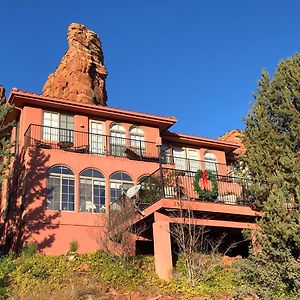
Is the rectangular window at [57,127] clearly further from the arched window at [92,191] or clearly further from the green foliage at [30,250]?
the green foliage at [30,250]

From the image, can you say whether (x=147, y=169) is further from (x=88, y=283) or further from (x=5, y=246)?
(x=88, y=283)

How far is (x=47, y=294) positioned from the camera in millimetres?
13250

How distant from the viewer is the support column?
627 inches

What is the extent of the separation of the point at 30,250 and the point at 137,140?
857 cm

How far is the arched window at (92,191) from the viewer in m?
20.9

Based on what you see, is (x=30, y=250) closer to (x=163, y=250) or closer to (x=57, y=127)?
(x=163, y=250)

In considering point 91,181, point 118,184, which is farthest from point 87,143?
point 118,184

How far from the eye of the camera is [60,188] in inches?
807

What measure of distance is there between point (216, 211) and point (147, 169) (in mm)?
6241

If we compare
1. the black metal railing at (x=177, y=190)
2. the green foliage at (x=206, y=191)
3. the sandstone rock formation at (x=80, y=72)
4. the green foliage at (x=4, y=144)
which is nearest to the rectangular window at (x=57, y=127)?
the green foliage at (x=4, y=144)

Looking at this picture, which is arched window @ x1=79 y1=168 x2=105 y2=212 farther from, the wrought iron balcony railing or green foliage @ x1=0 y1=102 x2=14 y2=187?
green foliage @ x1=0 y1=102 x2=14 y2=187

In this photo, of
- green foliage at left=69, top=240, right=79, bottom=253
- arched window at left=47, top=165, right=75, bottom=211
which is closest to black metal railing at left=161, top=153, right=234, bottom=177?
arched window at left=47, top=165, right=75, bottom=211

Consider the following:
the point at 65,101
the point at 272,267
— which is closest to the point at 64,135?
the point at 65,101

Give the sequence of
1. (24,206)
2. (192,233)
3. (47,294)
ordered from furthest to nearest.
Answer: (24,206) < (192,233) < (47,294)
